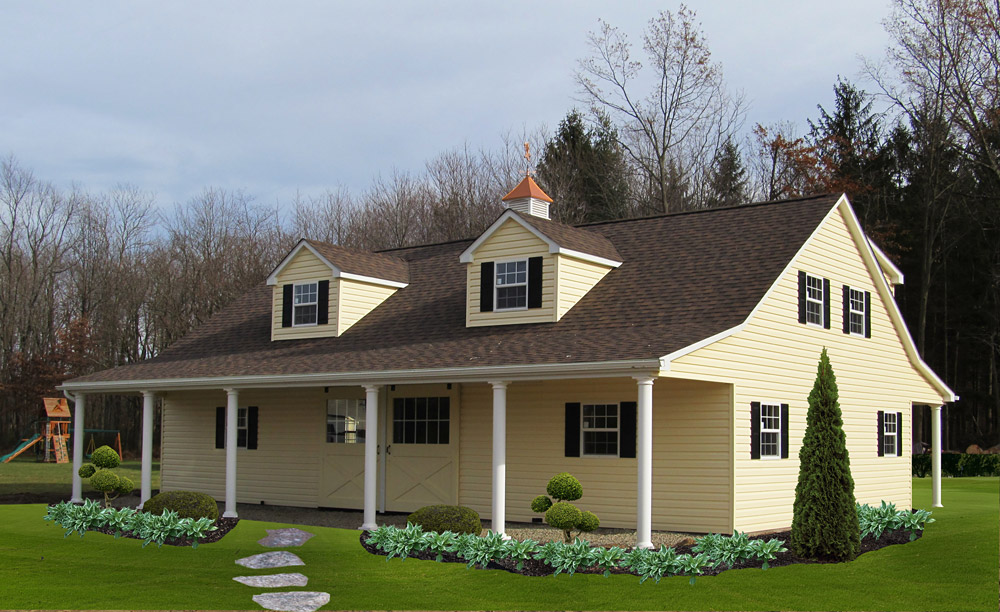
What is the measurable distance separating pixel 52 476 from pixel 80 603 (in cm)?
2186

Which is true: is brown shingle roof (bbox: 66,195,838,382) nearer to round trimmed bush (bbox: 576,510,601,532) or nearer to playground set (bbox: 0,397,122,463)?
round trimmed bush (bbox: 576,510,601,532)

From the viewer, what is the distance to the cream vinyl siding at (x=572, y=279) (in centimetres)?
1861

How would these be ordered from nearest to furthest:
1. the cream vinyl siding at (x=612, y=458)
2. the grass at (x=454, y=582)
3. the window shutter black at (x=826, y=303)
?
the grass at (x=454, y=582) < the cream vinyl siding at (x=612, y=458) < the window shutter black at (x=826, y=303)

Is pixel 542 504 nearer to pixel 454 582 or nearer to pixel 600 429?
pixel 454 582

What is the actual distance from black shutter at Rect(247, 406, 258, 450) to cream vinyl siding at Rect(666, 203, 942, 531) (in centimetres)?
1123

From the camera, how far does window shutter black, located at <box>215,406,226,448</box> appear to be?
23.0m

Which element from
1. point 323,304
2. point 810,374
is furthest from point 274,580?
point 810,374

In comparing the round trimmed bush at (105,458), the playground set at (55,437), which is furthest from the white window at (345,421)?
the playground set at (55,437)

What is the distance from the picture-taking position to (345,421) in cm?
2102

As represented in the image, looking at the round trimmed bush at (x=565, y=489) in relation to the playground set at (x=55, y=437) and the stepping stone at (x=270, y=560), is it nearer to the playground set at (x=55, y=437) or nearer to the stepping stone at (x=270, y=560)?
the stepping stone at (x=270, y=560)

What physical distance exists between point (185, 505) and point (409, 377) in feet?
13.6

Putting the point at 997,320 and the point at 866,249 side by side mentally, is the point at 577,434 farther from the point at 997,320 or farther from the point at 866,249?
the point at 997,320

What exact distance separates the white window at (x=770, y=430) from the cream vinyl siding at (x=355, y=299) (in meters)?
9.14

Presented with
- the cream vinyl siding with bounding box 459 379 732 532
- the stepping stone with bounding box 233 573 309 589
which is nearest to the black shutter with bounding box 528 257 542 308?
the cream vinyl siding with bounding box 459 379 732 532
